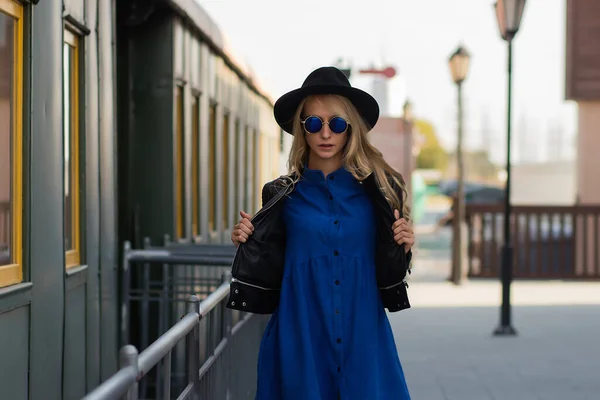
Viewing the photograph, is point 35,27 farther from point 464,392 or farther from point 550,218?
point 550,218

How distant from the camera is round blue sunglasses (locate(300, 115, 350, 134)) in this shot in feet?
12.3

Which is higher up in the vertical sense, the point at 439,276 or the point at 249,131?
the point at 249,131

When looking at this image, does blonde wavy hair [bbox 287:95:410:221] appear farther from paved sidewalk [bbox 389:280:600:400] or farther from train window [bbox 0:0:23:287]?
paved sidewalk [bbox 389:280:600:400]

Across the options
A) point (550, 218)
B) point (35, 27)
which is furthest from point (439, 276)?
point (35, 27)

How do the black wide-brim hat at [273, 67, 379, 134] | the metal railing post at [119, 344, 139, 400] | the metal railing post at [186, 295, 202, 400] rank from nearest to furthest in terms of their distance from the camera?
the metal railing post at [119, 344, 139, 400] < the black wide-brim hat at [273, 67, 379, 134] < the metal railing post at [186, 295, 202, 400]

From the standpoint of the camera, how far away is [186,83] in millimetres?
9203

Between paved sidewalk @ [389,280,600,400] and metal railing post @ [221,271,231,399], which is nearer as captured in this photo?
metal railing post @ [221,271,231,399]

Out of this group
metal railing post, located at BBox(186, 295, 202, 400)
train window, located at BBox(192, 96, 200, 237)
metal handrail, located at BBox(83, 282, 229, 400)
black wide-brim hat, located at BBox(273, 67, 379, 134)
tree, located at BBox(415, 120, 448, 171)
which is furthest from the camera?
tree, located at BBox(415, 120, 448, 171)

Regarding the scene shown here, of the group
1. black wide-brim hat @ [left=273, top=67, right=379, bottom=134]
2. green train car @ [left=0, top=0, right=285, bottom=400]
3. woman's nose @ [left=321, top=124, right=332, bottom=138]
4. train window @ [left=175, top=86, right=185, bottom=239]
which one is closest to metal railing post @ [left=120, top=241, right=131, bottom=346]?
green train car @ [left=0, top=0, right=285, bottom=400]

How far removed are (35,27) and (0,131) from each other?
0.64 metres

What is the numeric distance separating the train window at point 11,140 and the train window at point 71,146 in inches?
44.8

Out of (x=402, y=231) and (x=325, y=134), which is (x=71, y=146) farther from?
(x=402, y=231)

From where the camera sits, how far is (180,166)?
919cm

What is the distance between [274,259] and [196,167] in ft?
20.5
